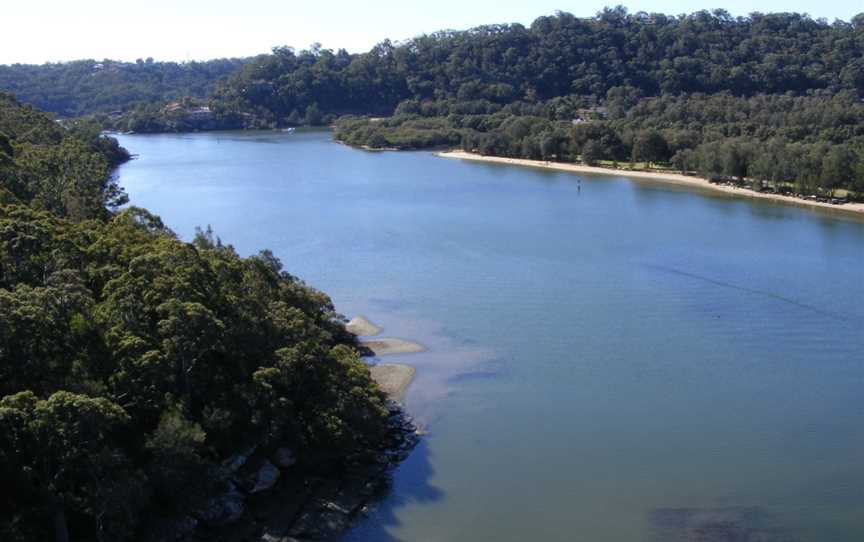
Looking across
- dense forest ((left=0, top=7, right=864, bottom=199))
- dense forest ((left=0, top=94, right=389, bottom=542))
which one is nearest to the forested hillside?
dense forest ((left=0, top=7, right=864, bottom=199))

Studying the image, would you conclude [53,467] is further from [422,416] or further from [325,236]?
[325,236]

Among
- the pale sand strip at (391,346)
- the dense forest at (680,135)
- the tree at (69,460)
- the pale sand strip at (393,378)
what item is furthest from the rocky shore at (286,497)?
the dense forest at (680,135)

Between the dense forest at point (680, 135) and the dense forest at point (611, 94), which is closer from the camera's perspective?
the dense forest at point (680, 135)

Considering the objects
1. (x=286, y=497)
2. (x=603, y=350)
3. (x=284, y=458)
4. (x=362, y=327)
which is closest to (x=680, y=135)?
(x=603, y=350)

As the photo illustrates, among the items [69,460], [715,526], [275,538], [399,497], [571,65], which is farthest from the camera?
[571,65]

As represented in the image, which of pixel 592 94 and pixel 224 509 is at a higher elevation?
pixel 592 94

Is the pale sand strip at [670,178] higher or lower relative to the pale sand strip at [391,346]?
higher

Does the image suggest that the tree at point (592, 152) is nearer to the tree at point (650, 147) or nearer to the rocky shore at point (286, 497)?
the tree at point (650, 147)

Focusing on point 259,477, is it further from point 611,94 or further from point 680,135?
point 611,94
